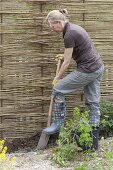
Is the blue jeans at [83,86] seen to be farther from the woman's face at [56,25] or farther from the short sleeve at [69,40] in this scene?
the woman's face at [56,25]

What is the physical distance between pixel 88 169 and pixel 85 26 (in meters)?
2.37

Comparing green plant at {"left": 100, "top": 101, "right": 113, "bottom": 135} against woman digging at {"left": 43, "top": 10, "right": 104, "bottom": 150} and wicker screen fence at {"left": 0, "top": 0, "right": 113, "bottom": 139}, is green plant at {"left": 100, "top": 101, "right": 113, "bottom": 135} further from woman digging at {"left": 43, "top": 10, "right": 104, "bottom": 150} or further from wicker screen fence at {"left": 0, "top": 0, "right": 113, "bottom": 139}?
woman digging at {"left": 43, "top": 10, "right": 104, "bottom": 150}

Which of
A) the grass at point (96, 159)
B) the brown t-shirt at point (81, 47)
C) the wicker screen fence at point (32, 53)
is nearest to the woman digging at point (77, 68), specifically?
the brown t-shirt at point (81, 47)

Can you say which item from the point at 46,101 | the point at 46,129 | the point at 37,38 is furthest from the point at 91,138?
the point at 37,38

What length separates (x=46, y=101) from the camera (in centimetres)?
661

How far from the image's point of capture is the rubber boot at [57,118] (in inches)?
238

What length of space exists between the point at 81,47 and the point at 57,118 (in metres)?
1.04

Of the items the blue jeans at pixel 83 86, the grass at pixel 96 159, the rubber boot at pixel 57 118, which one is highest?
the blue jeans at pixel 83 86

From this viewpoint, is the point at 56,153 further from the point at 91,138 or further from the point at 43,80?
the point at 43,80

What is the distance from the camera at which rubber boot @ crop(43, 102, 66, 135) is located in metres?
6.04

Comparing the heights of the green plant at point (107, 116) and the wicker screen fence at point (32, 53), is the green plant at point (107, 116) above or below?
below

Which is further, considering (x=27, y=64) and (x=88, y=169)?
(x=27, y=64)

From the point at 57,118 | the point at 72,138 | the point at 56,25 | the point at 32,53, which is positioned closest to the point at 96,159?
the point at 72,138

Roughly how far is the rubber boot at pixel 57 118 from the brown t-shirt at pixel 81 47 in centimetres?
61
